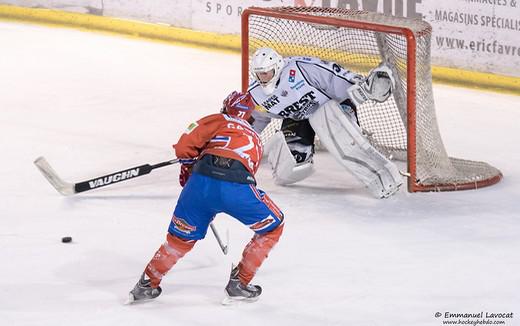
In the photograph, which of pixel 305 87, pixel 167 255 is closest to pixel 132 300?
pixel 167 255

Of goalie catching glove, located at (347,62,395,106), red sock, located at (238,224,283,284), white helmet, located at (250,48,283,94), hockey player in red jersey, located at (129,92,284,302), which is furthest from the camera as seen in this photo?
goalie catching glove, located at (347,62,395,106)

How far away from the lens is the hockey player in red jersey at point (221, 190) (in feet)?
15.7

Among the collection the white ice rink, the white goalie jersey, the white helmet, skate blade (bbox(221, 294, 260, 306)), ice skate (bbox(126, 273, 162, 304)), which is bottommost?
the white ice rink

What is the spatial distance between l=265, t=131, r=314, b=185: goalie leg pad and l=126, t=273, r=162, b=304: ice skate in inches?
66.9

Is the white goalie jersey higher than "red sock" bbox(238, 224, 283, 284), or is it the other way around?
the white goalie jersey

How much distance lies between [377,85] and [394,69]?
0.40 meters

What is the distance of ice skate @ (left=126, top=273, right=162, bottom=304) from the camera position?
498 centimetres

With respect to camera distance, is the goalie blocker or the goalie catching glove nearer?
the goalie catching glove

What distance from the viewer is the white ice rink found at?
196 inches

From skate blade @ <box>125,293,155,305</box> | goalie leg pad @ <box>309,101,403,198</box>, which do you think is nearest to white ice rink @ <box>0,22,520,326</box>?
skate blade @ <box>125,293,155,305</box>

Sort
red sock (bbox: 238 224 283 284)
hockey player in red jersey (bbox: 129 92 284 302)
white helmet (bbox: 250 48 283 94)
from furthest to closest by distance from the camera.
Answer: white helmet (bbox: 250 48 283 94)
red sock (bbox: 238 224 283 284)
hockey player in red jersey (bbox: 129 92 284 302)

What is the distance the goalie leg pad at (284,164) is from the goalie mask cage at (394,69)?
474mm

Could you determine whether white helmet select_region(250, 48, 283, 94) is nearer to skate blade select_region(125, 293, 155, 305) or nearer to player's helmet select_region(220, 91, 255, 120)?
player's helmet select_region(220, 91, 255, 120)

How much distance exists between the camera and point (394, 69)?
21.7ft
